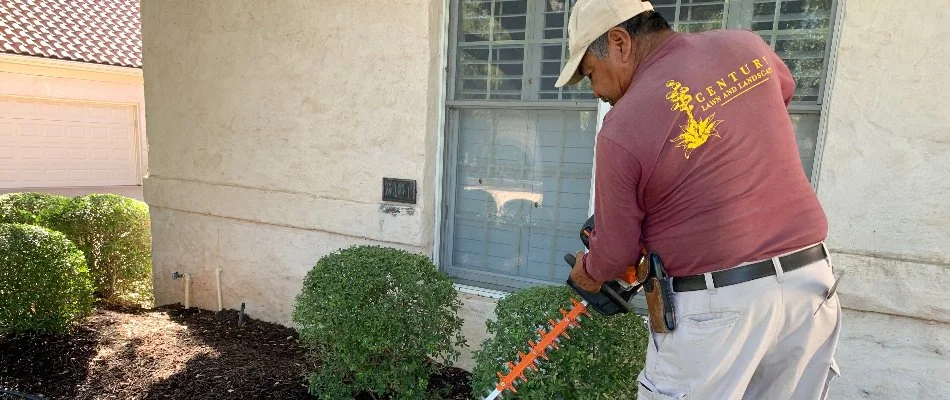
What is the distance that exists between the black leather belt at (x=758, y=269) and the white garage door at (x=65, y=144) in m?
14.3

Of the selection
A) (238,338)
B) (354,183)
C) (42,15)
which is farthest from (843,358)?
(42,15)

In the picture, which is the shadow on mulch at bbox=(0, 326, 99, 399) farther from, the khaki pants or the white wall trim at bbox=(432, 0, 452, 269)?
the khaki pants

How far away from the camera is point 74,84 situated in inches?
463

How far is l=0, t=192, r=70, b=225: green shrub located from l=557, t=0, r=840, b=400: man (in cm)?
584

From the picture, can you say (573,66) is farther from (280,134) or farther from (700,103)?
(280,134)

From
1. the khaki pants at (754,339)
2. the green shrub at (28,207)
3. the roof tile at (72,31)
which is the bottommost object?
the green shrub at (28,207)

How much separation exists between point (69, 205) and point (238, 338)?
8.75ft

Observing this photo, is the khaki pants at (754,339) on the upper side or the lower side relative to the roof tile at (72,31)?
lower

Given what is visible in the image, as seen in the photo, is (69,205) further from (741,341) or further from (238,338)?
(741,341)

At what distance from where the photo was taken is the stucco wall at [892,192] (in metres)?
2.60

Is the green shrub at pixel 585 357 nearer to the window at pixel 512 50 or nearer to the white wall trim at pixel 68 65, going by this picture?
the window at pixel 512 50

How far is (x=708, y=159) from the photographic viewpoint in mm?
1634

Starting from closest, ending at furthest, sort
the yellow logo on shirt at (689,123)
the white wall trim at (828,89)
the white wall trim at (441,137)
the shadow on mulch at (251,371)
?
the yellow logo on shirt at (689,123)
the white wall trim at (828,89)
the shadow on mulch at (251,371)
the white wall trim at (441,137)

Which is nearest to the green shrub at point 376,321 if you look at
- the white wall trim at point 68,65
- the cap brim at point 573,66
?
the cap brim at point 573,66
